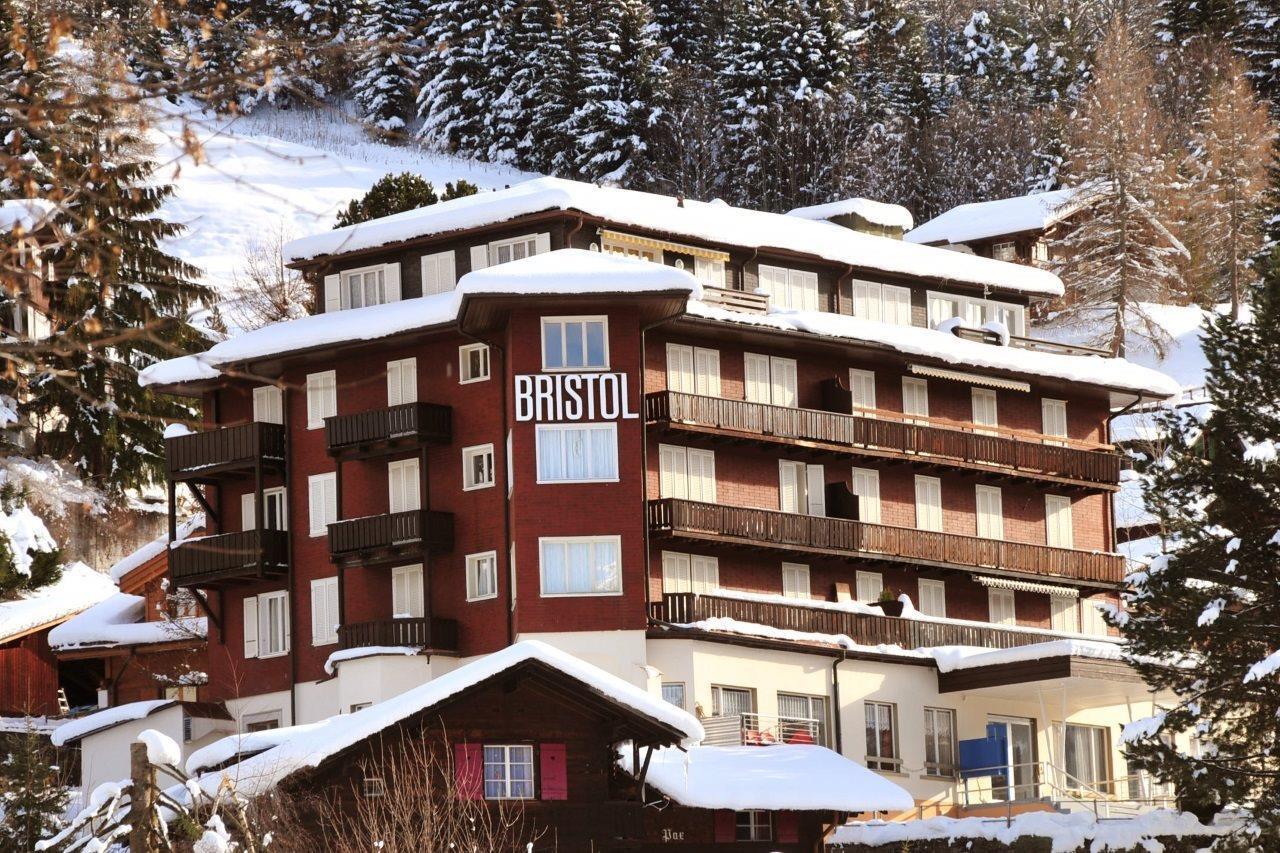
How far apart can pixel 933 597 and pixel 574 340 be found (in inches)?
552

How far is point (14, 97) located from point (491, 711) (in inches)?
1124

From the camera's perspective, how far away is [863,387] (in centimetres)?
6081

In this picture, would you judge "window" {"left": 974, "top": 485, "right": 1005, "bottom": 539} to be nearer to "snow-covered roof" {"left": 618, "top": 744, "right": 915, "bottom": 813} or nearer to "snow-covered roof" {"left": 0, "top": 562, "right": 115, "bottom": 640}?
"snow-covered roof" {"left": 618, "top": 744, "right": 915, "bottom": 813}

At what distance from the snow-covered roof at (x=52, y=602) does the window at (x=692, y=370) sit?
76.5ft

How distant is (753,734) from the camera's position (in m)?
51.4

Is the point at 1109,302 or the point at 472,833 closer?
the point at 472,833

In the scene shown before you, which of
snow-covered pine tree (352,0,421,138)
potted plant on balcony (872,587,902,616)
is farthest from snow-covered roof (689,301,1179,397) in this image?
snow-covered pine tree (352,0,421,138)

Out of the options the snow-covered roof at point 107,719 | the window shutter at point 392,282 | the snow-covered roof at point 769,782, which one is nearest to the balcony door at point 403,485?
the window shutter at point 392,282

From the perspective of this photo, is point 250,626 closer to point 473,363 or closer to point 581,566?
point 473,363

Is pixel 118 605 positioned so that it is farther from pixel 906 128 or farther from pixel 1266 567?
pixel 906 128

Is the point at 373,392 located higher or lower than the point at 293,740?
higher

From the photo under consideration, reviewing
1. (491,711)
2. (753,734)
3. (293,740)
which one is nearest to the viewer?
(293,740)

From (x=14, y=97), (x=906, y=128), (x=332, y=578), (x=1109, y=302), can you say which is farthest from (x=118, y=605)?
(x=906, y=128)

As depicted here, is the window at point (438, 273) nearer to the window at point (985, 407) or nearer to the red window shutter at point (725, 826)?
the window at point (985, 407)
